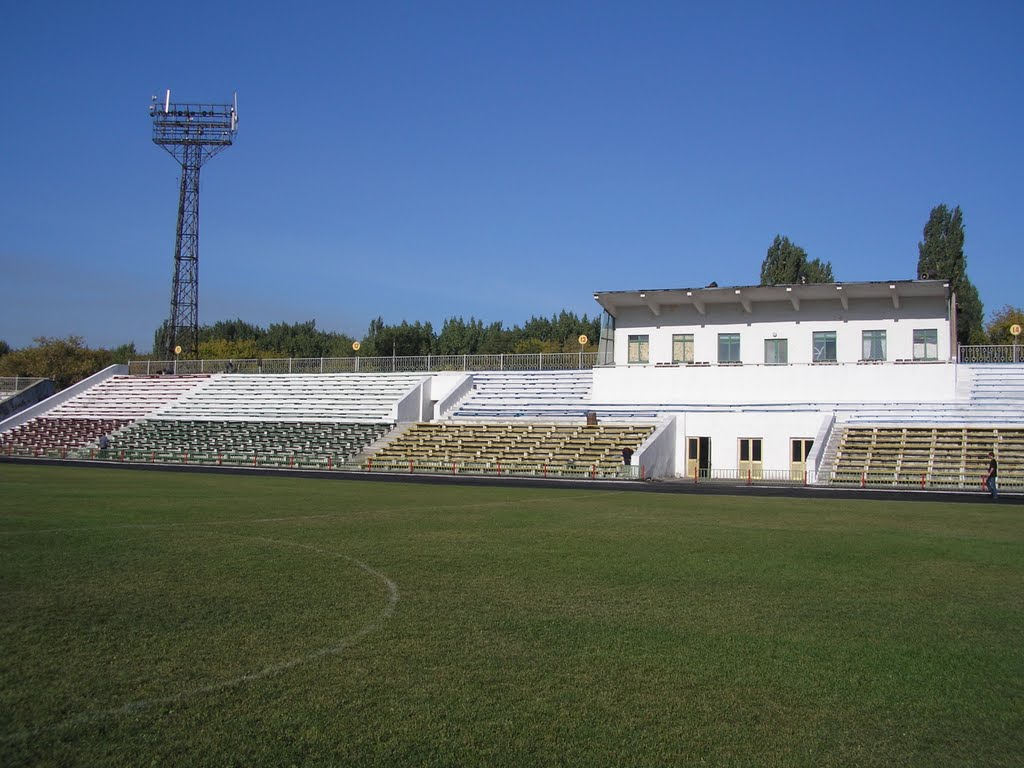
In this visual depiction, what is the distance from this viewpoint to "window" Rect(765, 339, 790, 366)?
45.1 meters

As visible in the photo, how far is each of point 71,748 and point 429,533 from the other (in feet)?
34.0

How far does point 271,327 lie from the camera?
356 ft

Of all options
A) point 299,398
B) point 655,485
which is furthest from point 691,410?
point 299,398

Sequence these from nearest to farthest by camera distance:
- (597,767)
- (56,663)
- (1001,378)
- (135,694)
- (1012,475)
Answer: (597,767) < (135,694) < (56,663) < (1012,475) < (1001,378)

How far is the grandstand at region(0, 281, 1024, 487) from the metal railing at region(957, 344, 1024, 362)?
0.55 feet

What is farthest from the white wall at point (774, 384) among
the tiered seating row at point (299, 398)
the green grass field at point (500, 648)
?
the green grass field at point (500, 648)

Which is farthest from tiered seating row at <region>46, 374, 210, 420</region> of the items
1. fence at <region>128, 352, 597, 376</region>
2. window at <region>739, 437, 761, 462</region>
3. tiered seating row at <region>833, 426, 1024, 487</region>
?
tiered seating row at <region>833, 426, 1024, 487</region>

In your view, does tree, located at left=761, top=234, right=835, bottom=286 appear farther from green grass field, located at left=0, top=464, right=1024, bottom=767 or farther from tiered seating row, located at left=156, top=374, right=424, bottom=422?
green grass field, located at left=0, top=464, right=1024, bottom=767

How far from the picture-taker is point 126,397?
197ft

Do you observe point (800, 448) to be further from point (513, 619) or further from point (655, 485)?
point (513, 619)

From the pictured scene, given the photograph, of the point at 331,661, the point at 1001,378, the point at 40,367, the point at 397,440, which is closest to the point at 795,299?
the point at 1001,378

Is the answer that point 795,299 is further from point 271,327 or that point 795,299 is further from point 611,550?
point 271,327

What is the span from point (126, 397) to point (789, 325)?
43565mm

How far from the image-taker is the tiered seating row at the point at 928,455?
34000 millimetres
